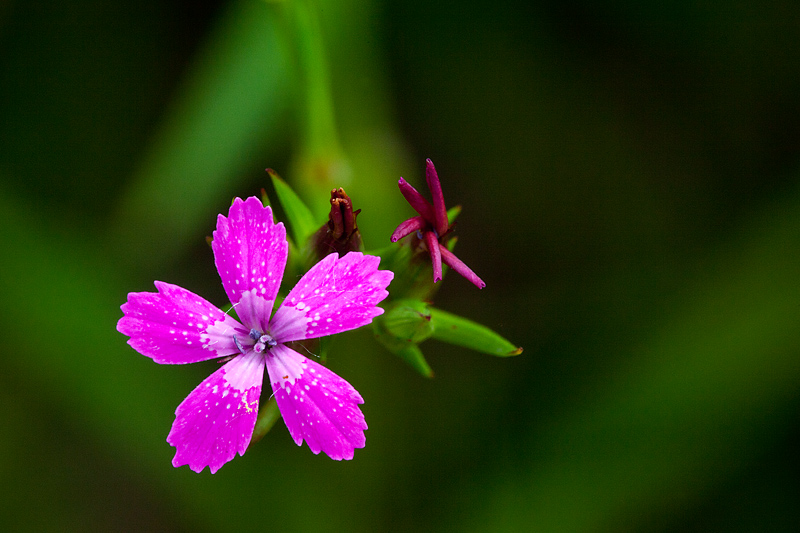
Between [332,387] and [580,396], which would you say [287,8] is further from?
[580,396]

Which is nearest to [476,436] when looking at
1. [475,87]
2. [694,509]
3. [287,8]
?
[694,509]

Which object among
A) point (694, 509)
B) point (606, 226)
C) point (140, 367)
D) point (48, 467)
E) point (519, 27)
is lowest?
point (48, 467)

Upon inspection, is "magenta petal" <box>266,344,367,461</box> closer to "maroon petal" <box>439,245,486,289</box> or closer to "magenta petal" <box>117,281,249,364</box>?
"magenta petal" <box>117,281,249,364</box>

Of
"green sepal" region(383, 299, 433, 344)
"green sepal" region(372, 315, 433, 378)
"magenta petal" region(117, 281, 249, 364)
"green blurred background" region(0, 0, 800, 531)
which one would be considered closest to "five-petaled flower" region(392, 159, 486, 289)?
"green sepal" region(383, 299, 433, 344)

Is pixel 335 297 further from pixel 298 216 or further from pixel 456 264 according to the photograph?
pixel 298 216

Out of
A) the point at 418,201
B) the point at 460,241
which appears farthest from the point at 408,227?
the point at 460,241

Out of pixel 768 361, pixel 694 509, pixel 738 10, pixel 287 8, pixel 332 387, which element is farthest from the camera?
pixel 738 10
